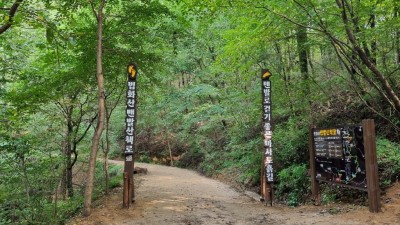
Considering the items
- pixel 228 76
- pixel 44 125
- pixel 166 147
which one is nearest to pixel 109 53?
pixel 44 125

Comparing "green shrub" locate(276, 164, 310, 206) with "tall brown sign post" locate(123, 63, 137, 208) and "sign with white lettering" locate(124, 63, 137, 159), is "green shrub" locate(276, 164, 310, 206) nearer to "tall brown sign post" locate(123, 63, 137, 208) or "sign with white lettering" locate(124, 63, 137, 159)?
"tall brown sign post" locate(123, 63, 137, 208)

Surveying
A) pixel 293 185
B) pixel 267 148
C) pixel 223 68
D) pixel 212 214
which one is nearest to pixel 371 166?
pixel 267 148

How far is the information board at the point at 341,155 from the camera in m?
6.27

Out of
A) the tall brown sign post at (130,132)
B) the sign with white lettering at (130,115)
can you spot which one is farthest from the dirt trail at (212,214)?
the sign with white lettering at (130,115)

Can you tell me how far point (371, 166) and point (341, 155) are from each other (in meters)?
0.91

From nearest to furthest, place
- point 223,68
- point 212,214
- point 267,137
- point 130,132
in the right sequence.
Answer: point 212,214
point 130,132
point 267,137
point 223,68

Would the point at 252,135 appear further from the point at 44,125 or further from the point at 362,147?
the point at 44,125

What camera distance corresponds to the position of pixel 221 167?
Result: 17.0 metres

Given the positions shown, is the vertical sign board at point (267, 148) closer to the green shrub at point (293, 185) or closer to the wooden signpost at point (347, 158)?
the green shrub at point (293, 185)

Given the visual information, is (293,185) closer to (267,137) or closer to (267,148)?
(267,148)

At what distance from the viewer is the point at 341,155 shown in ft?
22.3

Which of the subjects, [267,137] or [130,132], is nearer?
[130,132]

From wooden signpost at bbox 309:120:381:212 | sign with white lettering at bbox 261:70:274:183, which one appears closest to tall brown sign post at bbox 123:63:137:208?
sign with white lettering at bbox 261:70:274:183

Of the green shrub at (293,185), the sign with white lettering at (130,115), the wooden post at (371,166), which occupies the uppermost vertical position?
the sign with white lettering at (130,115)
